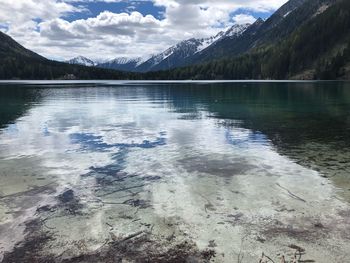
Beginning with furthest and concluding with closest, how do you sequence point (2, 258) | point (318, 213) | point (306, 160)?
1. point (306, 160)
2. point (318, 213)
3. point (2, 258)

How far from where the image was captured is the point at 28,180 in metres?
19.5

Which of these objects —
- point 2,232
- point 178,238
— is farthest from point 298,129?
point 2,232

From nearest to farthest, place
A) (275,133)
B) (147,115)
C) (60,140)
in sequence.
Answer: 1. (60,140)
2. (275,133)
3. (147,115)

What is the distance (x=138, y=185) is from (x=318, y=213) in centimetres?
809

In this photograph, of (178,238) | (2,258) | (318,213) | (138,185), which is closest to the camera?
(2,258)

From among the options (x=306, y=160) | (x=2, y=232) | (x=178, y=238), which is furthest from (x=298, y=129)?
(x=2, y=232)

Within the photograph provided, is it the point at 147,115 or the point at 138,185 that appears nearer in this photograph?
the point at 138,185

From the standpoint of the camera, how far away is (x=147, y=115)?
1992 inches

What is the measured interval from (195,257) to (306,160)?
14296mm

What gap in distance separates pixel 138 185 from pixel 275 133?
18.9 metres

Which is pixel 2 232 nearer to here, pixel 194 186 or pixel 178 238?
pixel 178 238

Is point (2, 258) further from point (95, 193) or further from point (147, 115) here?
point (147, 115)

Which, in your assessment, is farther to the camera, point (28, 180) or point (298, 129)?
point (298, 129)

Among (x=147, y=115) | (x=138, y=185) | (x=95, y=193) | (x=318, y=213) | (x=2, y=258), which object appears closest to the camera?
(x=2, y=258)
